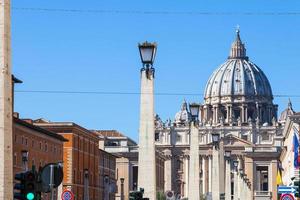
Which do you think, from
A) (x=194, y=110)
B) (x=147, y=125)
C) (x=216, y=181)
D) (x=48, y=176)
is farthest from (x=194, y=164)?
(x=48, y=176)

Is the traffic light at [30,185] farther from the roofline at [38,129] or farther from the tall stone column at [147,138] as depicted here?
the roofline at [38,129]

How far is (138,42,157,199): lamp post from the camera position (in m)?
21.2

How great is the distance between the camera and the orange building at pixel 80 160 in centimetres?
9900

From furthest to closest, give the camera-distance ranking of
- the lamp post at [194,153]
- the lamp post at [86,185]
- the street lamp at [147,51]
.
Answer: the lamp post at [86,185], the lamp post at [194,153], the street lamp at [147,51]

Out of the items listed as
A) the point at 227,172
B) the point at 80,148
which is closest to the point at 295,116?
the point at 80,148

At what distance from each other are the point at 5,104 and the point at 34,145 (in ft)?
229

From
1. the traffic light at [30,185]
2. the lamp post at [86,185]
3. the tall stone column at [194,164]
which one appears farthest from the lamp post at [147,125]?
the lamp post at [86,185]

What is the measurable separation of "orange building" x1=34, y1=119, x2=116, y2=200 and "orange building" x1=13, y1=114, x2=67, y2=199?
2.72 m

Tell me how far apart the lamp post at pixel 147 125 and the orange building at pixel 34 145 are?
166 feet

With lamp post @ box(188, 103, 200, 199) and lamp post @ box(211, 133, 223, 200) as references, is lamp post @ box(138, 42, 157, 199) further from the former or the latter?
lamp post @ box(211, 133, 223, 200)

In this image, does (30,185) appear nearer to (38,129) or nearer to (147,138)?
(147,138)

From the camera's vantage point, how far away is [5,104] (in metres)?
13.9

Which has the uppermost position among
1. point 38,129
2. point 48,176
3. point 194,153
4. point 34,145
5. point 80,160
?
point 38,129

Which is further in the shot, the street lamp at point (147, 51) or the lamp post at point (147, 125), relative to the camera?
the street lamp at point (147, 51)
